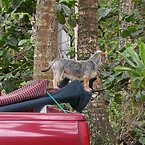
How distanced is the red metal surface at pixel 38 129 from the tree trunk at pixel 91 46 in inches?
77.2

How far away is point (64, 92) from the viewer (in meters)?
2.18

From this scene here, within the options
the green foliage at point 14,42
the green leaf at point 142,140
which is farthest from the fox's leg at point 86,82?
the green foliage at point 14,42

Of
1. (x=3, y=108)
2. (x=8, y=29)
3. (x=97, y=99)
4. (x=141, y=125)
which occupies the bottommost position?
(x=141, y=125)

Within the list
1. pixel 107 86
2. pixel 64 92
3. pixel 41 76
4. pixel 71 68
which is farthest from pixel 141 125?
pixel 64 92

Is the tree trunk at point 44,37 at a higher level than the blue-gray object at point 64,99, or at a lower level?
higher

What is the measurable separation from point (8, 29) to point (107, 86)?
1172 millimetres

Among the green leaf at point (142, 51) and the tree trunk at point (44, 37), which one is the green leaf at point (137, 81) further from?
the tree trunk at point (44, 37)

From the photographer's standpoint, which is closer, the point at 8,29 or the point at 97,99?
the point at 97,99

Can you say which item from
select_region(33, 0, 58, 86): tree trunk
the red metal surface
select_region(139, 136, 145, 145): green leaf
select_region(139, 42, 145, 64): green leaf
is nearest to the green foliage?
select_region(33, 0, 58, 86): tree trunk

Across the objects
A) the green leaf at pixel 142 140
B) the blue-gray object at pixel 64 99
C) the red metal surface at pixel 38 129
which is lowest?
the green leaf at pixel 142 140

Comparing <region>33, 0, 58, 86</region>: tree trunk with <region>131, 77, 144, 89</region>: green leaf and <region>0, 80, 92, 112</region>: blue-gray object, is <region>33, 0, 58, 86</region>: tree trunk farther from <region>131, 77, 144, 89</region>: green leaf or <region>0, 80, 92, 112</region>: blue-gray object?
<region>0, 80, 92, 112</region>: blue-gray object

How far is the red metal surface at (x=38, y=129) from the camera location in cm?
184

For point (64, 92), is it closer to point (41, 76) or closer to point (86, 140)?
point (86, 140)

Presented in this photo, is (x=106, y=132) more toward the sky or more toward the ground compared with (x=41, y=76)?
more toward the ground
